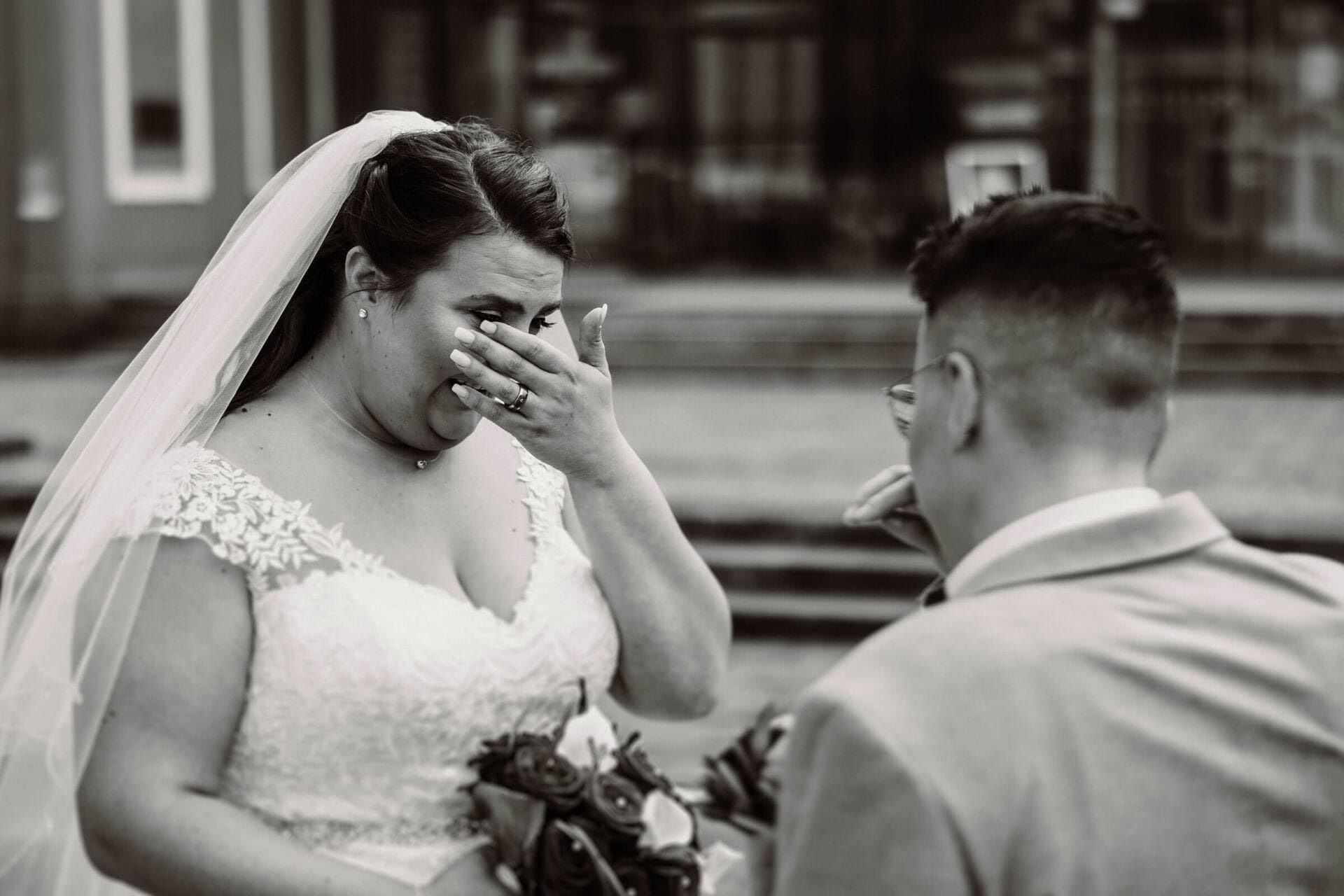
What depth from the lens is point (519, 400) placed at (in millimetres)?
2467

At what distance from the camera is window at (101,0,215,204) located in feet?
45.7

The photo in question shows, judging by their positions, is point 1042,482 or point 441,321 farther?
point 441,321

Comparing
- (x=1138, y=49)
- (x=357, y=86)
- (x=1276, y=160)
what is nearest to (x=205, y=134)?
(x=357, y=86)

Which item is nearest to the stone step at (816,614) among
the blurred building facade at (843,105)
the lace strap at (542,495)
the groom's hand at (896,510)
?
the lace strap at (542,495)

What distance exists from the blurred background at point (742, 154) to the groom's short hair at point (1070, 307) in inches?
327

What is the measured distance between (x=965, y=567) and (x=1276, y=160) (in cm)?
1610

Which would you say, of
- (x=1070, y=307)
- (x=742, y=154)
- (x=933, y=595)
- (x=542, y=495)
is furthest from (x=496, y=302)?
(x=742, y=154)

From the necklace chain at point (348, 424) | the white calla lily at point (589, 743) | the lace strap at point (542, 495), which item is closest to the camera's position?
the white calla lily at point (589, 743)

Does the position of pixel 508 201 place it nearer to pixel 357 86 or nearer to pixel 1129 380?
pixel 1129 380

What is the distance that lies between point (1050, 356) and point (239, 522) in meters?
1.25

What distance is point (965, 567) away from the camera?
5.49 ft

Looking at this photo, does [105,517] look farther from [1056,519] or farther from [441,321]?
[1056,519]

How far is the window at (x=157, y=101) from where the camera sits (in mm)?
13938

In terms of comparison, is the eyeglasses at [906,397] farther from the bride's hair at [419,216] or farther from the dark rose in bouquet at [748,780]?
the bride's hair at [419,216]
